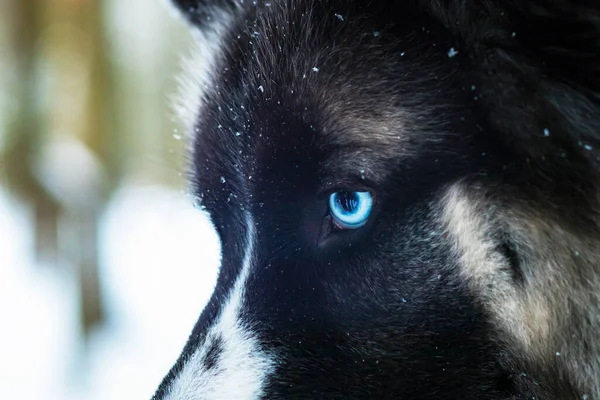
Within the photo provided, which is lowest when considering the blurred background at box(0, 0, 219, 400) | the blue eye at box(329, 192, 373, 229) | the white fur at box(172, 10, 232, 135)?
the blue eye at box(329, 192, 373, 229)

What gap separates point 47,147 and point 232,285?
481cm

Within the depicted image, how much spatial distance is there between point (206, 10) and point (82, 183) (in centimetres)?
409

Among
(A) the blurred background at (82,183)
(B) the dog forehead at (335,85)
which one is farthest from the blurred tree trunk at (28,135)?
(B) the dog forehead at (335,85)

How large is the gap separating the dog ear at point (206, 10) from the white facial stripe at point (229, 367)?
822mm

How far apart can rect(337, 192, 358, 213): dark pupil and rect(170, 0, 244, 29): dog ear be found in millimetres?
719

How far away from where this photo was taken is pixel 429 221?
1.22 m

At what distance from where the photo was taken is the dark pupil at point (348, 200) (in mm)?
1253

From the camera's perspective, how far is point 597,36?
3.63 ft

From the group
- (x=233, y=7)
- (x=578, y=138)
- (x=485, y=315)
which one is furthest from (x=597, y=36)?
(x=233, y=7)

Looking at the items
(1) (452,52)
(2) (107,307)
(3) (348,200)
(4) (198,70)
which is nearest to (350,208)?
(3) (348,200)

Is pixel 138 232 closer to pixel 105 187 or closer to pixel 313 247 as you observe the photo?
pixel 105 187

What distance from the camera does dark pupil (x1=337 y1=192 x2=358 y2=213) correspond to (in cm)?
125

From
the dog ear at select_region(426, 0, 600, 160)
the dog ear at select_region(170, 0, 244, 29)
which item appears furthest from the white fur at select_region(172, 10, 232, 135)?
the dog ear at select_region(426, 0, 600, 160)

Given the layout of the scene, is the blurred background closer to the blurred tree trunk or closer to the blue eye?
the blurred tree trunk
